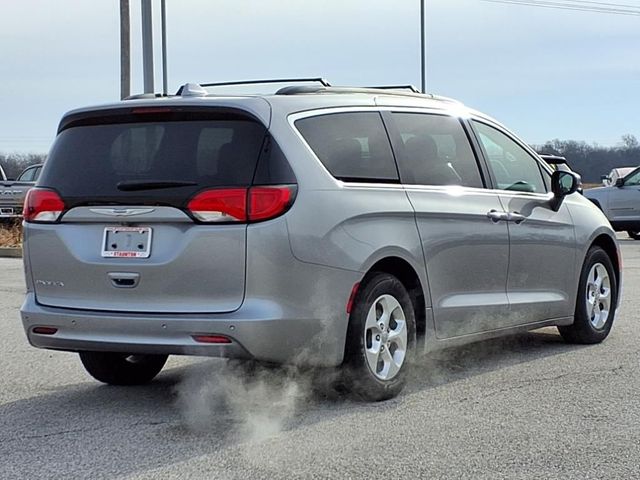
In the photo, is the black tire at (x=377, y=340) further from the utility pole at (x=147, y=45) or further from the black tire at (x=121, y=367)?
the utility pole at (x=147, y=45)

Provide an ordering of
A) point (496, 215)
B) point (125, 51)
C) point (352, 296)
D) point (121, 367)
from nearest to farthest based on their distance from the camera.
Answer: point (352, 296), point (121, 367), point (496, 215), point (125, 51)

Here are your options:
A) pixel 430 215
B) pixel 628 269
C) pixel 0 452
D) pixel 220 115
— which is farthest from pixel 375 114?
pixel 628 269

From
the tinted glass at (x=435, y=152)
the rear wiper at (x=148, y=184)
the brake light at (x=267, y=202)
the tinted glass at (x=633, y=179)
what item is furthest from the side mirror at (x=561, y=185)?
the tinted glass at (x=633, y=179)

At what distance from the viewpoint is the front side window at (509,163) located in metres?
7.62

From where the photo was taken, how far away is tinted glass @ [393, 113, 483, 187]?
6824mm

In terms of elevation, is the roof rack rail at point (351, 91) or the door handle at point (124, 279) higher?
the roof rack rail at point (351, 91)

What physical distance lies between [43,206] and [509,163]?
339cm

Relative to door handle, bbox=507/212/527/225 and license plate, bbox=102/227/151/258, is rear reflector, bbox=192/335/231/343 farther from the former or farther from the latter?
door handle, bbox=507/212/527/225

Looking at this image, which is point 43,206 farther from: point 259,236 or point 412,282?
point 412,282

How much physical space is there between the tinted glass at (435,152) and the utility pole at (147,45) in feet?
37.9

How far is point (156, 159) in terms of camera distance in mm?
5941

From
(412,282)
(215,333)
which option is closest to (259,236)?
(215,333)

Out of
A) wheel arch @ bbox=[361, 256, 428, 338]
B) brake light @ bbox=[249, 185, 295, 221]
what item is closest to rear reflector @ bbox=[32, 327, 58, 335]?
brake light @ bbox=[249, 185, 295, 221]

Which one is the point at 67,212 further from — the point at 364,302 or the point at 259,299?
the point at 364,302
